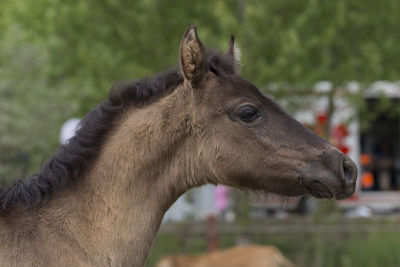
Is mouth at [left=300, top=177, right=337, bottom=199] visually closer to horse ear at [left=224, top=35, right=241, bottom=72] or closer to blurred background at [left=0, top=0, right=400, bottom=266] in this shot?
horse ear at [left=224, top=35, right=241, bottom=72]

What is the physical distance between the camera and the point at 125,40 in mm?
11438

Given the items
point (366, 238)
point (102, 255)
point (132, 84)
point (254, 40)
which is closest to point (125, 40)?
point (254, 40)

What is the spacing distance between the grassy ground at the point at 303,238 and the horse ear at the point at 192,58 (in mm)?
8463

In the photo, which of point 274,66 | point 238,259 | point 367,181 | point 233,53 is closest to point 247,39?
point 274,66

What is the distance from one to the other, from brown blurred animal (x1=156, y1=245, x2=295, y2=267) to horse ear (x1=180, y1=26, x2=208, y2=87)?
6868 mm

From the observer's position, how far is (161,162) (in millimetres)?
3596

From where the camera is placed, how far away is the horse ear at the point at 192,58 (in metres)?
3.47

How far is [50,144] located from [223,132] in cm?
1186

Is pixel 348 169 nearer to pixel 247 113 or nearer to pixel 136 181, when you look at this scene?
pixel 247 113

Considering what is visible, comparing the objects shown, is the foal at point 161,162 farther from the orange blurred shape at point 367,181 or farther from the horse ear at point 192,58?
the orange blurred shape at point 367,181

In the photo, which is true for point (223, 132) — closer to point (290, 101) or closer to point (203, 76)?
point (203, 76)

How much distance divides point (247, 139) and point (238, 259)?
689 cm

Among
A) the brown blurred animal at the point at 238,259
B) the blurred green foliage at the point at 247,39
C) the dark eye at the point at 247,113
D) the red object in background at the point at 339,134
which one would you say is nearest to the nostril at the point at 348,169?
the dark eye at the point at 247,113

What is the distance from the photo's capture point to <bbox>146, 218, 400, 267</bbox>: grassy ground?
11508 millimetres
